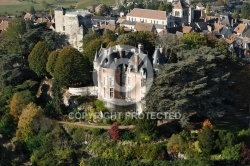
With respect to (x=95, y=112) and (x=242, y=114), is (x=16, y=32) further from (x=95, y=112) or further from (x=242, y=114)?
(x=242, y=114)

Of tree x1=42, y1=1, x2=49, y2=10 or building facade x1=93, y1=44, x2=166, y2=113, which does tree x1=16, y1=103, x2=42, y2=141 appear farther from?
tree x1=42, y1=1, x2=49, y2=10

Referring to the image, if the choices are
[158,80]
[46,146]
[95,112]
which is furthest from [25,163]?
[158,80]

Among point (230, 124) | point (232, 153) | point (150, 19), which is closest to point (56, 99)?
point (230, 124)

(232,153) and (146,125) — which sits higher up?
(146,125)

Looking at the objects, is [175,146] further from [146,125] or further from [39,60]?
[39,60]

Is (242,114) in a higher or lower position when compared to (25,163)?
higher
